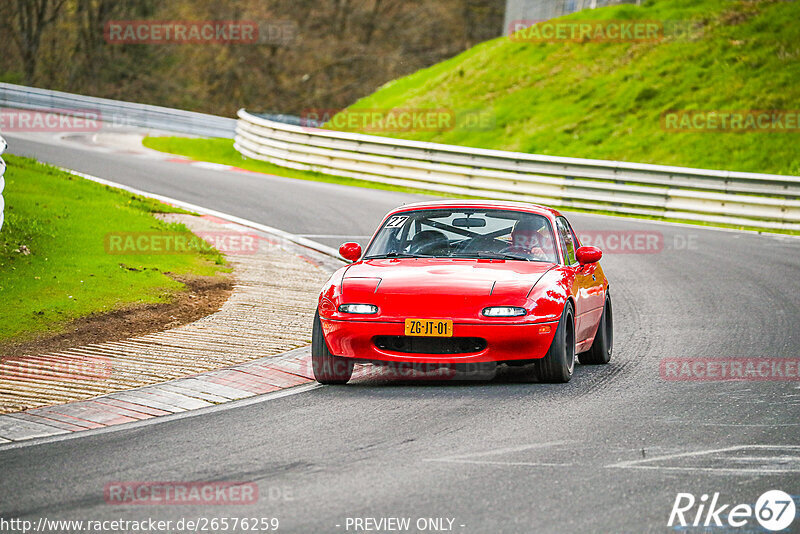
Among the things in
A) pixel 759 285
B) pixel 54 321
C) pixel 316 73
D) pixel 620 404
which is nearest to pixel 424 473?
pixel 620 404

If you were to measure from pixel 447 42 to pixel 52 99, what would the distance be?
99.0ft

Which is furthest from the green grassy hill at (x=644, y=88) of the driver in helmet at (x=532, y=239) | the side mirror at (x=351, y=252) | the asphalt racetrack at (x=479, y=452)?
the side mirror at (x=351, y=252)

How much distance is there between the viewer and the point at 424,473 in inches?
235

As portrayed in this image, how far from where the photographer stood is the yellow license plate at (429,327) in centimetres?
826

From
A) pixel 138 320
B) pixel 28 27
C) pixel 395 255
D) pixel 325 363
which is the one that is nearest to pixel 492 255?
pixel 395 255

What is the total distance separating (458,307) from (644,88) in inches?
927

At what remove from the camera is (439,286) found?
848 centimetres

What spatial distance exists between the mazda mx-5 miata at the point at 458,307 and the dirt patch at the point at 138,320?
2.28 metres

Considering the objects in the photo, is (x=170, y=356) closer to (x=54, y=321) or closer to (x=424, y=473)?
(x=54, y=321)

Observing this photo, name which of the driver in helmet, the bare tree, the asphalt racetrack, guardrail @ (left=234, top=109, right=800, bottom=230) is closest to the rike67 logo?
the asphalt racetrack

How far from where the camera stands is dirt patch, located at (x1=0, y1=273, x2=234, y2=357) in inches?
374

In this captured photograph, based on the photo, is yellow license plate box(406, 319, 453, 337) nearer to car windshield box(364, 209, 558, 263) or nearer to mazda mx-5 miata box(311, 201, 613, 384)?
mazda mx-5 miata box(311, 201, 613, 384)

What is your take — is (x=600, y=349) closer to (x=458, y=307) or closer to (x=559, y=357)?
(x=559, y=357)

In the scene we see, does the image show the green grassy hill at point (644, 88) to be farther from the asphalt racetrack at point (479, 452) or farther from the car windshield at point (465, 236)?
the car windshield at point (465, 236)
